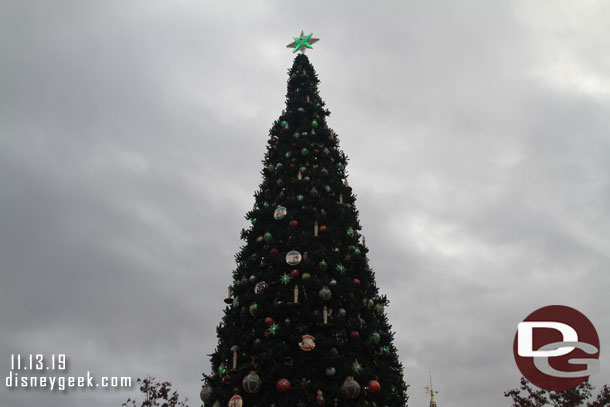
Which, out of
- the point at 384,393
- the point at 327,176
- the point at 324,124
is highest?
the point at 324,124

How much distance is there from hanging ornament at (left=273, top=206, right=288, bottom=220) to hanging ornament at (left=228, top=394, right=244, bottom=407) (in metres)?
5.32

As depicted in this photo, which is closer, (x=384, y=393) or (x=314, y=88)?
(x=384, y=393)

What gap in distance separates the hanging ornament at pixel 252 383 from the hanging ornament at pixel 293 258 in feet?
10.4

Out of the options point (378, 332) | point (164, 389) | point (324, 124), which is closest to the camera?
point (378, 332)

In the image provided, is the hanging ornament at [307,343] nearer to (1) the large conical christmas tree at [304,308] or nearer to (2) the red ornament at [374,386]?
(1) the large conical christmas tree at [304,308]

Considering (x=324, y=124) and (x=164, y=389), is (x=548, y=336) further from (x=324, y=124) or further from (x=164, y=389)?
(x=164, y=389)

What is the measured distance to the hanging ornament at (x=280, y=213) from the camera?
1258 cm

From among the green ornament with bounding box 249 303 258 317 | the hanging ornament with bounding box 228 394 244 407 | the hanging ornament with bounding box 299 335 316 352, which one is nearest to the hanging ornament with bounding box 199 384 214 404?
the hanging ornament with bounding box 228 394 244 407

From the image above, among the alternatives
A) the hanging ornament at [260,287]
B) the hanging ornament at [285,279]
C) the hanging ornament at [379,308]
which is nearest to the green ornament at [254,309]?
the hanging ornament at [260,287]

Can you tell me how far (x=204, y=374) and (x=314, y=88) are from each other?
12352 mm

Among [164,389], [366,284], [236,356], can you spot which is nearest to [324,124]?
[366,284]

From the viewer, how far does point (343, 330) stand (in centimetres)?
1038

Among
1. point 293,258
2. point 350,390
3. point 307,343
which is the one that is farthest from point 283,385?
point 293,258

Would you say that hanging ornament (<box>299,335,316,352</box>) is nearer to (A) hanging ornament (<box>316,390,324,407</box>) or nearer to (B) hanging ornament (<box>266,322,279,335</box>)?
(B) hanging ornament (<box>266,322,279,335</box>)
